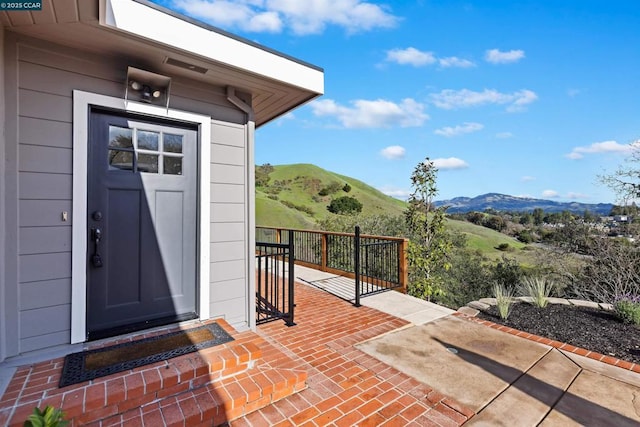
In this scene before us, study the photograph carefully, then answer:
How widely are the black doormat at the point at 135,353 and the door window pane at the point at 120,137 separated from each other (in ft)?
5.35

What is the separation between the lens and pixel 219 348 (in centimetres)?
226

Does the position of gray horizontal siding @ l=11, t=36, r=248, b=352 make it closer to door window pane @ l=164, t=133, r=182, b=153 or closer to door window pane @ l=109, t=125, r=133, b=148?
door window pane @ l=109, t=125, r=133, b=148

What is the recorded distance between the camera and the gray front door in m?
2.39

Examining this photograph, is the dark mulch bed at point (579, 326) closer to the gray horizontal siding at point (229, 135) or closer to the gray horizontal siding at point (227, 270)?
the gray horizontal siding at point (227, 270)

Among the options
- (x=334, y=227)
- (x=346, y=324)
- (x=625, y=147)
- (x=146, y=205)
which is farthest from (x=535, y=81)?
(x=146, y=205)

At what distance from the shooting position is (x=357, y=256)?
4270 mm

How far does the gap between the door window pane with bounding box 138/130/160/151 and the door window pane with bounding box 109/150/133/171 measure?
12 centimetres

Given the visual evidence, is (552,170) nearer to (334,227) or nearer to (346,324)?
(334,227)

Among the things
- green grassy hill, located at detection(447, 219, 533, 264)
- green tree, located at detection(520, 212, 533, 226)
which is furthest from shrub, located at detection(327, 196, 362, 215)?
green tree, located at detection(520, 212, 533, 226)

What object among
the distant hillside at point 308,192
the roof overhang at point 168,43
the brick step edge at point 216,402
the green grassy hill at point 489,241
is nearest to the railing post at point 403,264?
the roof overhang at point 168,43

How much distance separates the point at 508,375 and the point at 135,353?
9.58ft
